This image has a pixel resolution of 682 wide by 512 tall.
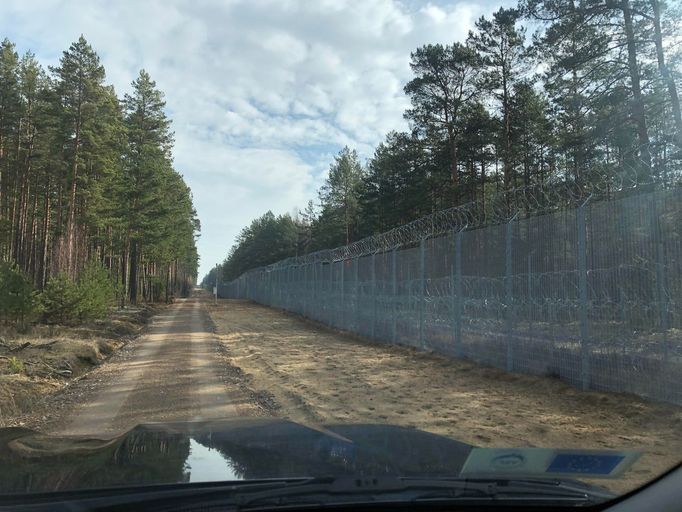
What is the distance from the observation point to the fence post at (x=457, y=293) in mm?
12242

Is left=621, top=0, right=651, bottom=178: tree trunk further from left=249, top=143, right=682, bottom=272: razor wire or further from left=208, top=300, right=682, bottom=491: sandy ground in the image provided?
left=208, top=300, right=682, bottom=491: sandy ground

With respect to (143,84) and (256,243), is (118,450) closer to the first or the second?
(143,84)

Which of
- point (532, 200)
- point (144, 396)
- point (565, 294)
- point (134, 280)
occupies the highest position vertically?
point (532, 200)

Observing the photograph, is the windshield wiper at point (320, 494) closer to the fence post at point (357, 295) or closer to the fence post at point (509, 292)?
the fence post at point (509, 292)

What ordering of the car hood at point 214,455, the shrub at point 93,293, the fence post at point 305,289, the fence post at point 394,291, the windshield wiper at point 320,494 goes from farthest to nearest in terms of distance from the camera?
the fence post at point 305,289 → the shrub at point 93,293 → the fence post at point 394,291 → the car hood at point 214,455 → the windshield wiper at point 320,494

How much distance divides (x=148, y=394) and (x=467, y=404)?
5.47 metres

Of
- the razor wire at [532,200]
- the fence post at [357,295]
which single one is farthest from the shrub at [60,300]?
the razor wire at [532,200]

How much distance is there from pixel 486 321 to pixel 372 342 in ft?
22.4

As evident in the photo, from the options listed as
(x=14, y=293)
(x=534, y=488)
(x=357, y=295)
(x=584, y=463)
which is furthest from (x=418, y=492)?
(x=14, y=293)

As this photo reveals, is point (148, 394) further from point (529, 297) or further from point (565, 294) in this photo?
point (565, 294)

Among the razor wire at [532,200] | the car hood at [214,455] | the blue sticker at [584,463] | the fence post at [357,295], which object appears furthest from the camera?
the fence post at [357,295]

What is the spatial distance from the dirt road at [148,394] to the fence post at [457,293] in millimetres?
5213

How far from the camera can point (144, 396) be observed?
30.6 feet

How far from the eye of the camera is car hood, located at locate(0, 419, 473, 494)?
2.56 metres
